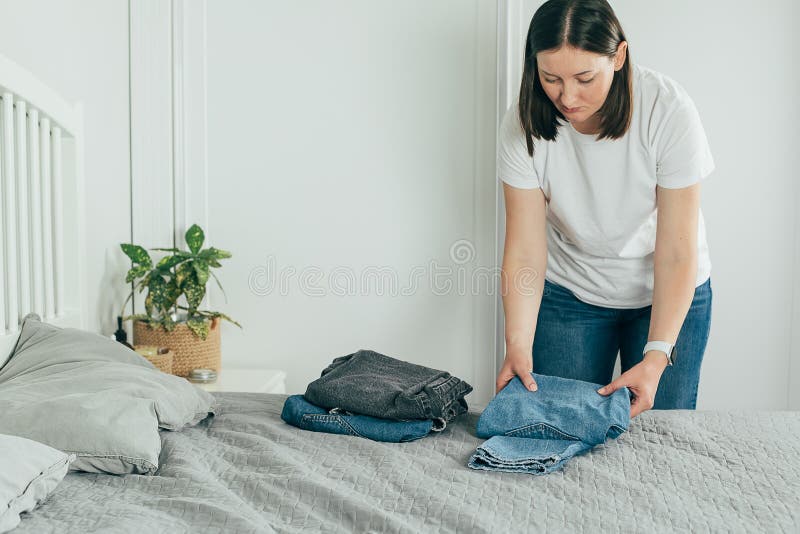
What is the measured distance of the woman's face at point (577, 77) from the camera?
1.47m

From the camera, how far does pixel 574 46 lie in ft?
4.78

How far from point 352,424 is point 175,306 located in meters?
1.01

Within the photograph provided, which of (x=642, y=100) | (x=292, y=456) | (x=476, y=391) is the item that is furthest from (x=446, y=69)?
(x=292, y=456)

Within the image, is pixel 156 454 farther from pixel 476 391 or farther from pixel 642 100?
pixel 476 391

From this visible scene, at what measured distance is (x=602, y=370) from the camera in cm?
184

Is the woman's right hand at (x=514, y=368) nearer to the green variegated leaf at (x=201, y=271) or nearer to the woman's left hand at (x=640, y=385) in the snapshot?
the woman's left hand at (x=640, y=385)

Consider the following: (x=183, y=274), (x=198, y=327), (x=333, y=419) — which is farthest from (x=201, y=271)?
(x=333, y=419)

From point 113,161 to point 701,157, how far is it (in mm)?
1668

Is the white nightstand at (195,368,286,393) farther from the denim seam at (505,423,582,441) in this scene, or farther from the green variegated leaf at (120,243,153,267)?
the denim seam at (505,423,582,441)

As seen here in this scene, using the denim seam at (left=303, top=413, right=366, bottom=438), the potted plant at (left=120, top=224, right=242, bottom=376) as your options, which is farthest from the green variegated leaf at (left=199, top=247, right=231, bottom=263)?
the denim seam at (left=303, top=413, right=366, bottom=438)

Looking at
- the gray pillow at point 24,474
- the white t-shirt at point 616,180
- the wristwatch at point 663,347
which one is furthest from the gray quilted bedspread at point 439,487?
the white t-shirt at point 616,180

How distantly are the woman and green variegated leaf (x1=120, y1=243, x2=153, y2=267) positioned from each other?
1086mm

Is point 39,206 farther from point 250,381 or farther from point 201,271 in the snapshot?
point 250,381

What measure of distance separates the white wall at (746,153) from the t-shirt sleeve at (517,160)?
0.68 metres
